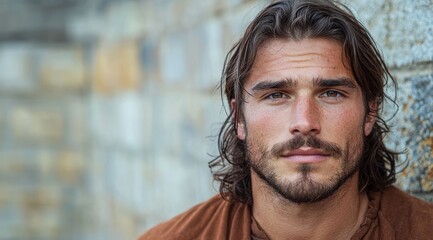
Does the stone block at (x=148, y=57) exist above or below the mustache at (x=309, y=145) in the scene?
above

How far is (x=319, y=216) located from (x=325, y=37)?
0.54 metres

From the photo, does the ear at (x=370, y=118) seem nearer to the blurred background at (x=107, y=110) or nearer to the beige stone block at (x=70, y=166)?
the blurred background at (x=107, y=110)

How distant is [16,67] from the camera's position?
8734mm

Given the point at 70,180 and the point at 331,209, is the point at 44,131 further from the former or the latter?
the point at 331,209

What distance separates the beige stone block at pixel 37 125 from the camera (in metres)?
8.88

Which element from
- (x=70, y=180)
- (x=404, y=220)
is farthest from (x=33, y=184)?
(x=404, y=220)

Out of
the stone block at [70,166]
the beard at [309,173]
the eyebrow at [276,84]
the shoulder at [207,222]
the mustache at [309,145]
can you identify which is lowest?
the stone block at [70,166]

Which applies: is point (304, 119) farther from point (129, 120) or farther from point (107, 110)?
point (107, 110)

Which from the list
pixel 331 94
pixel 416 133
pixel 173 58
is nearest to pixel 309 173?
pixel 331 94

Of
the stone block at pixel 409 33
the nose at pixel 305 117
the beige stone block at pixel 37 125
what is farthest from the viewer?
the beige stone block at pixel 37 125

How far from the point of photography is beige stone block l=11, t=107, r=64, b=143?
29.1 feet

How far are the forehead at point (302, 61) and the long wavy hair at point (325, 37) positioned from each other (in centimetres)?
2

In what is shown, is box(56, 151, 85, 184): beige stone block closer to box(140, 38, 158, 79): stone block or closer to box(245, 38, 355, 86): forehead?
box(140, 38, 158, 79): stone block

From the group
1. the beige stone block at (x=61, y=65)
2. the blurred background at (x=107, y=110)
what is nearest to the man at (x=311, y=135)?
the blurred background at (x=107, y=110)
